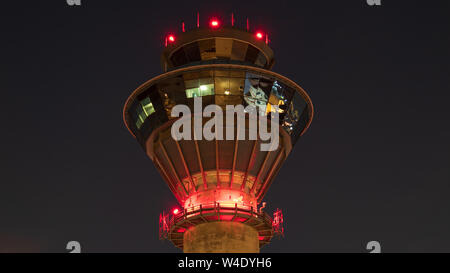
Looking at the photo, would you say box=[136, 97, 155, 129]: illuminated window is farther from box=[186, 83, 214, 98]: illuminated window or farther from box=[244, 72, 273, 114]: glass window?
box=[244, 72, 273, 114]: glass window

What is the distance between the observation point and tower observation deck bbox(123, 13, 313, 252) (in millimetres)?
42125

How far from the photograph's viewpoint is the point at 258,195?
4512 cm

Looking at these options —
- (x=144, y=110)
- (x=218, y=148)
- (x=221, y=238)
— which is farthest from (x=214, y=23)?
(x=221, y=238)

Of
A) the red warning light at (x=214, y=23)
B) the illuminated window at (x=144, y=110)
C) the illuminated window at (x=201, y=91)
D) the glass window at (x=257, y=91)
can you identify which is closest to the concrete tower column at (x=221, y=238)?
the glass window at (x=257, y=91)

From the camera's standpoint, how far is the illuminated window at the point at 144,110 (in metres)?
43.7

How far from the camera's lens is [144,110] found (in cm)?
4419

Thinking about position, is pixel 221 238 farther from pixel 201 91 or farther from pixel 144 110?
pixel 144 110

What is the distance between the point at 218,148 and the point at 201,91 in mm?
4732

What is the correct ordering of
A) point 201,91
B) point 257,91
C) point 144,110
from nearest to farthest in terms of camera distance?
point 201,91
point 257,91
point 144,110

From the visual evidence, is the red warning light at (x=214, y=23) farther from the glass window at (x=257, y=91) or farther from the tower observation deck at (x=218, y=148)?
the glass window at (x=257, y=91)

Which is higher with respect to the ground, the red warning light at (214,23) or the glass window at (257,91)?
the red warning light at (214,23)

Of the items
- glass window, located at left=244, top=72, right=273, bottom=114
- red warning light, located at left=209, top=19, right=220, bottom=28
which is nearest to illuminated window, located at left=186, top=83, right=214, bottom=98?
glass window, located at left=244, top=72, right=273, bottom=114
